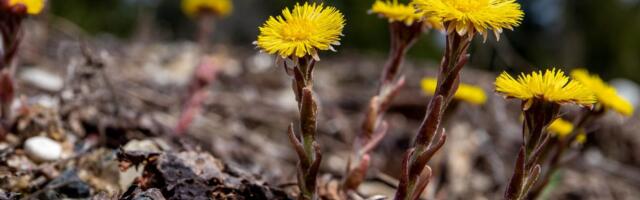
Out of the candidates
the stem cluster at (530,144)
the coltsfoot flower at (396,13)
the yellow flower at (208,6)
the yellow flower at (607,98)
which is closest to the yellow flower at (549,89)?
the stem cluster at (530,144)

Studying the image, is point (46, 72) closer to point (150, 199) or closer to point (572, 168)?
point (150, 199)

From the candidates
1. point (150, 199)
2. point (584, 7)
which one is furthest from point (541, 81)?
point (584, 7)

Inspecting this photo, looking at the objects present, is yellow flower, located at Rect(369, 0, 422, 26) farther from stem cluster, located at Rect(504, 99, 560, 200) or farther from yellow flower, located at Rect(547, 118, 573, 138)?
yellow flower, located at Rect(547, 118, 573, 138)

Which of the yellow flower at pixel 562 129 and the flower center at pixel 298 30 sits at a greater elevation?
the flower center at pixel 298 30

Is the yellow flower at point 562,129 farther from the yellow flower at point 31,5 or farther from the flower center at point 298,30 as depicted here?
the yellow flower at point 31,5

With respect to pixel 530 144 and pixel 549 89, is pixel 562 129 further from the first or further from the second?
pixel 549 89

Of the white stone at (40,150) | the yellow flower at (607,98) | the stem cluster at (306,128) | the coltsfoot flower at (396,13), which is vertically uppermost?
the coltsfoot flower at (396,13)
